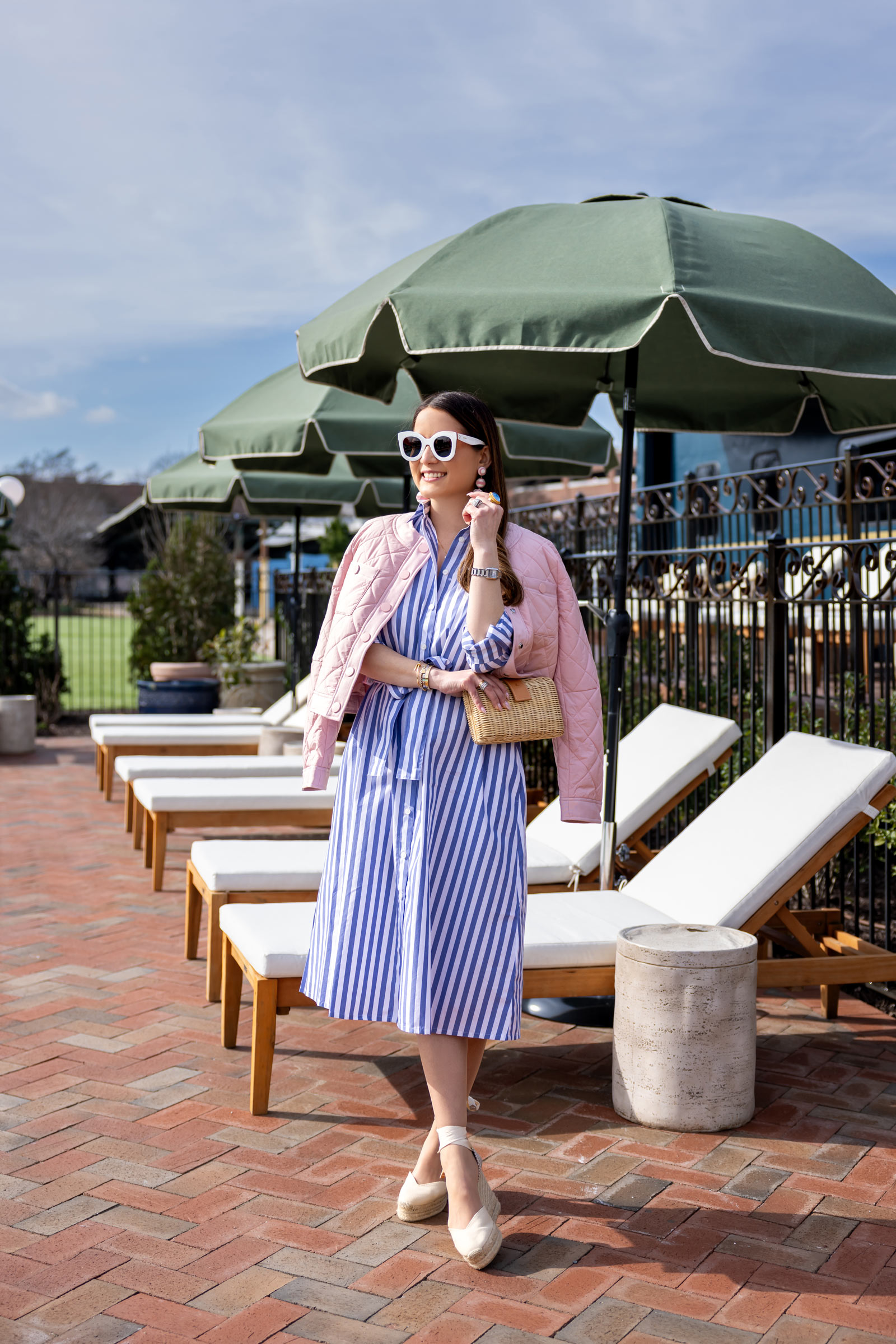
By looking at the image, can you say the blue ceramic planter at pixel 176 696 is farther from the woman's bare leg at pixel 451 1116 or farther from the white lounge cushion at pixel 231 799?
the woman's bare leg at pixel 451 1116

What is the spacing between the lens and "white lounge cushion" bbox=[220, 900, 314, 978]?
3.36 metres

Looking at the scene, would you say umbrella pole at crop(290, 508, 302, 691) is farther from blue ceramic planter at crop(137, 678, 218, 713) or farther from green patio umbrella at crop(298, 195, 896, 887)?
green patio umbrella at crop(298, 195, 896, 887)

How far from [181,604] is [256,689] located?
2468 mm

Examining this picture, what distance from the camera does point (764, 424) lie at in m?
5.62

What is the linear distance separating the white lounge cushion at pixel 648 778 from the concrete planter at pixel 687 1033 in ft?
4.13

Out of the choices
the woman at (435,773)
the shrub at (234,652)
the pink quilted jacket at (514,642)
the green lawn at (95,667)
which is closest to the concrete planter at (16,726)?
the green lawn at (95,667)

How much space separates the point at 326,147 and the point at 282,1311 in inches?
312

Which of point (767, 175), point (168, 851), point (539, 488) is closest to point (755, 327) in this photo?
point (168, 851)

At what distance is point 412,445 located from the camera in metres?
2.79

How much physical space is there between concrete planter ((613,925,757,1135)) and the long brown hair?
3.88ft

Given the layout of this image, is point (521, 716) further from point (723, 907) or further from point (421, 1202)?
point (723, 907)

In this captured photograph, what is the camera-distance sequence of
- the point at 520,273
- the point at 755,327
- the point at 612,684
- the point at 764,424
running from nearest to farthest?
the point at 755,327 < the point at 520,273 < the point at 612,684 < the point at 764,424

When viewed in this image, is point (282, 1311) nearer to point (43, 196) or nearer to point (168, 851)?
point (168, 851)

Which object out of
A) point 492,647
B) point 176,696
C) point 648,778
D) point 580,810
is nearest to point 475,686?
point 492,647
